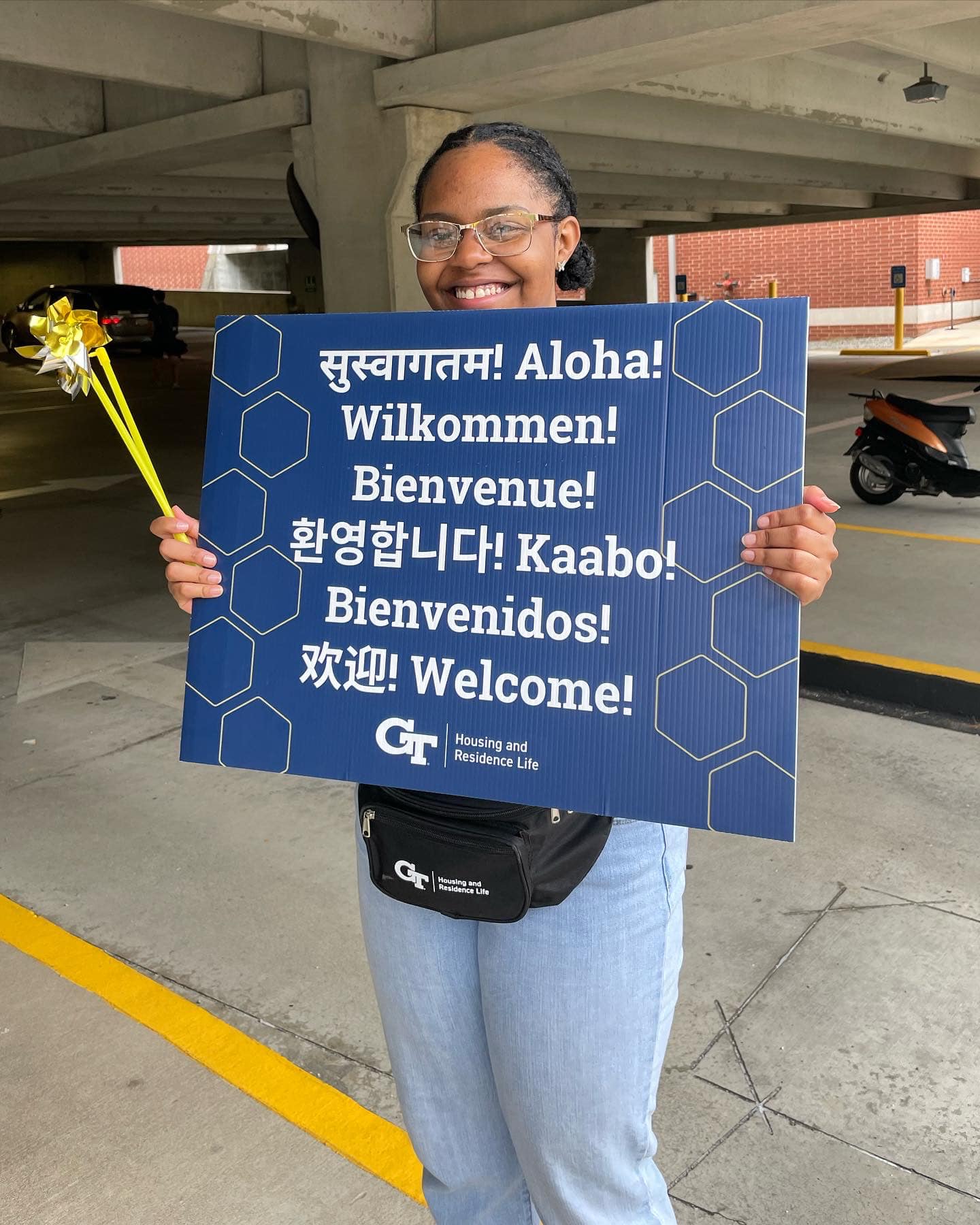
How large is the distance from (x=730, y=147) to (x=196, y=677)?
11.2 metres

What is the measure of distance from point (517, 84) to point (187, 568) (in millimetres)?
6118

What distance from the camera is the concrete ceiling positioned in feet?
20.4

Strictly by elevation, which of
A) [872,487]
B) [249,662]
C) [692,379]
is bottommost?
[872,487]

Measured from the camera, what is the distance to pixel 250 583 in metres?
1.71

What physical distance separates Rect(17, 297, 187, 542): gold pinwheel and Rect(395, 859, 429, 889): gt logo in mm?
575

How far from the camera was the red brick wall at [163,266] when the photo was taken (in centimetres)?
4184

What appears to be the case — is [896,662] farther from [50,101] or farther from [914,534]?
[50,101]

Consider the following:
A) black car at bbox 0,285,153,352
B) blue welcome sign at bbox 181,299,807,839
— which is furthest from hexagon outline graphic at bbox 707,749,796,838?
black car at bbox 0,285,153,352

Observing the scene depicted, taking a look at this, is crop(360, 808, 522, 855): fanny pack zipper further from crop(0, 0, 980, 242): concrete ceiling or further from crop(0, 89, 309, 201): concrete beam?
crop(0, 89, 309, 201): concrete beam

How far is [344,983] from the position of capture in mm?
3033

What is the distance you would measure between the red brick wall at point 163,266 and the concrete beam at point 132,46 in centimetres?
3530

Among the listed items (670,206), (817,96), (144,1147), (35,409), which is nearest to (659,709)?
(144,1147)

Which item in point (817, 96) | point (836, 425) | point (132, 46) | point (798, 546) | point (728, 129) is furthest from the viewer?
point (836, 425)

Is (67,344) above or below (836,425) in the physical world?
above
